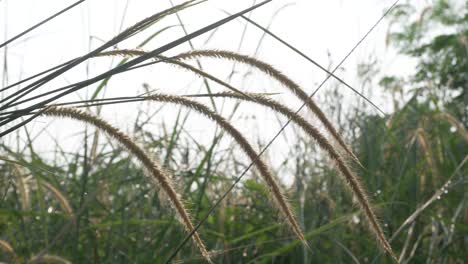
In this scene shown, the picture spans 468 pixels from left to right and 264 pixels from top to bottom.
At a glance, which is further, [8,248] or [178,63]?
[8,248]

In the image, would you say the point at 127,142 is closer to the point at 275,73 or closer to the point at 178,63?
the point at 178,63

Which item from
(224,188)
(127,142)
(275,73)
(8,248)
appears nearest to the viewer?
(127,142)

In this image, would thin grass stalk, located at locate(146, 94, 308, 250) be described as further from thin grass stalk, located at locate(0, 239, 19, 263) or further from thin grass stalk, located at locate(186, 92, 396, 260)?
thin grass stalk, located at locate(0, 239, 19, 263)

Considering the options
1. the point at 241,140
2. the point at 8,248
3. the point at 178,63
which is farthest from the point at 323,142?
the point at 8,248

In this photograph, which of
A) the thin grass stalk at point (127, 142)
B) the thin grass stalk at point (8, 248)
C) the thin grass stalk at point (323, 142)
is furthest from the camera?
the thin grass stalk at point (8, 248)

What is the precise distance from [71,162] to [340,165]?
2730mm

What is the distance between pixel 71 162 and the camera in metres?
3.92

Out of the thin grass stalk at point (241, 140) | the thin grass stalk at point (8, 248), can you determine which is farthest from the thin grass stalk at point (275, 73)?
the thin grass stalk at point (8, 248)

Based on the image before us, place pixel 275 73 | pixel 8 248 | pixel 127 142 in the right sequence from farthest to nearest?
pixel 8 248 → pixel 275 73 → pixel 127 142

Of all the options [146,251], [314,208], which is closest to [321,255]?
[314,208]

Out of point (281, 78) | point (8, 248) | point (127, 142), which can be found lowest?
point (8, 248)

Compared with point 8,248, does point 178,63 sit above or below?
above

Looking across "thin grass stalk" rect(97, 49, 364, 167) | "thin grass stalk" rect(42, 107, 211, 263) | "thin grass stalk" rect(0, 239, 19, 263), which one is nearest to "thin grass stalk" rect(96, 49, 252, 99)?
"thin grass stalk" rect(97, 49, 364, 167)

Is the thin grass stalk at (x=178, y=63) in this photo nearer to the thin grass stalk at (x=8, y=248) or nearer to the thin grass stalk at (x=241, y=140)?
the thin grass stalk at (x=241, y=140)
